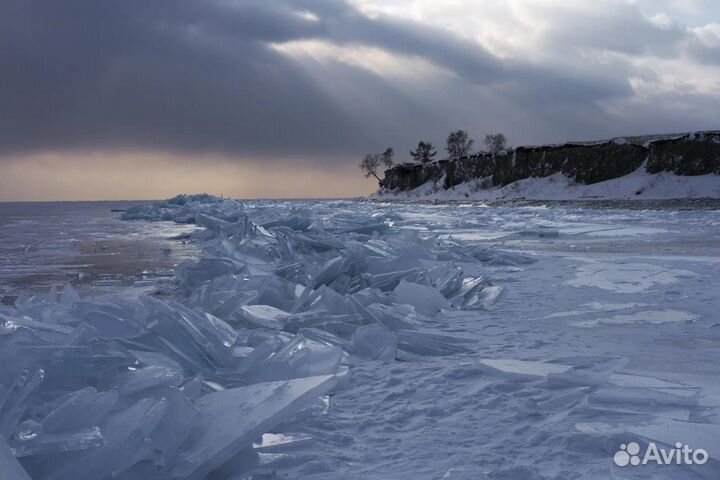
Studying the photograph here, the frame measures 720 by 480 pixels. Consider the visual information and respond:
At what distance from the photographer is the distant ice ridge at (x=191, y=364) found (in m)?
1.05

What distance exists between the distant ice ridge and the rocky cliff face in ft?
71.4

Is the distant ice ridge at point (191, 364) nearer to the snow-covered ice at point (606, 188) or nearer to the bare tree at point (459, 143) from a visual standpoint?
the snow-covered ice at point (606, 188)

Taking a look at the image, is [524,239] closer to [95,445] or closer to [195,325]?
[195,325]

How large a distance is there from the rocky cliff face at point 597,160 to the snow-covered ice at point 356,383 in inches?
839

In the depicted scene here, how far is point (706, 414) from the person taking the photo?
4.09 feet

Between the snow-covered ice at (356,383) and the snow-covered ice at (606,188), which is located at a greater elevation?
the snow-covered ice at (606,188)

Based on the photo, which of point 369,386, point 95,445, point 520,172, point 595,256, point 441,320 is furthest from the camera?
point 520,172

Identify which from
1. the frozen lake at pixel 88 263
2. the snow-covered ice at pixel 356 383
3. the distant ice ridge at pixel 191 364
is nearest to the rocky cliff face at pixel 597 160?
the frozen lake at pixel 88 263

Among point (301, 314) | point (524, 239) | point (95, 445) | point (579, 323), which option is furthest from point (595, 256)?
point (95, 445)

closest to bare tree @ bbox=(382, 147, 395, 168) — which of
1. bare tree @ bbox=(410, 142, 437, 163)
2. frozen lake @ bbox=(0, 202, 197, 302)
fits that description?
bare tree @ bbox=(410, 142, 437, 163)

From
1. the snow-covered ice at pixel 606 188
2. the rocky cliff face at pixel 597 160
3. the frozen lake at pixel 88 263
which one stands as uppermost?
the rocky cliff face at pixel 597 160

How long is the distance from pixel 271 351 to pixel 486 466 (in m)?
0.75

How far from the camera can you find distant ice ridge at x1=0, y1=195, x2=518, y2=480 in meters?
1.05

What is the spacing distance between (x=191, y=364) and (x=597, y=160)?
25930 mm
